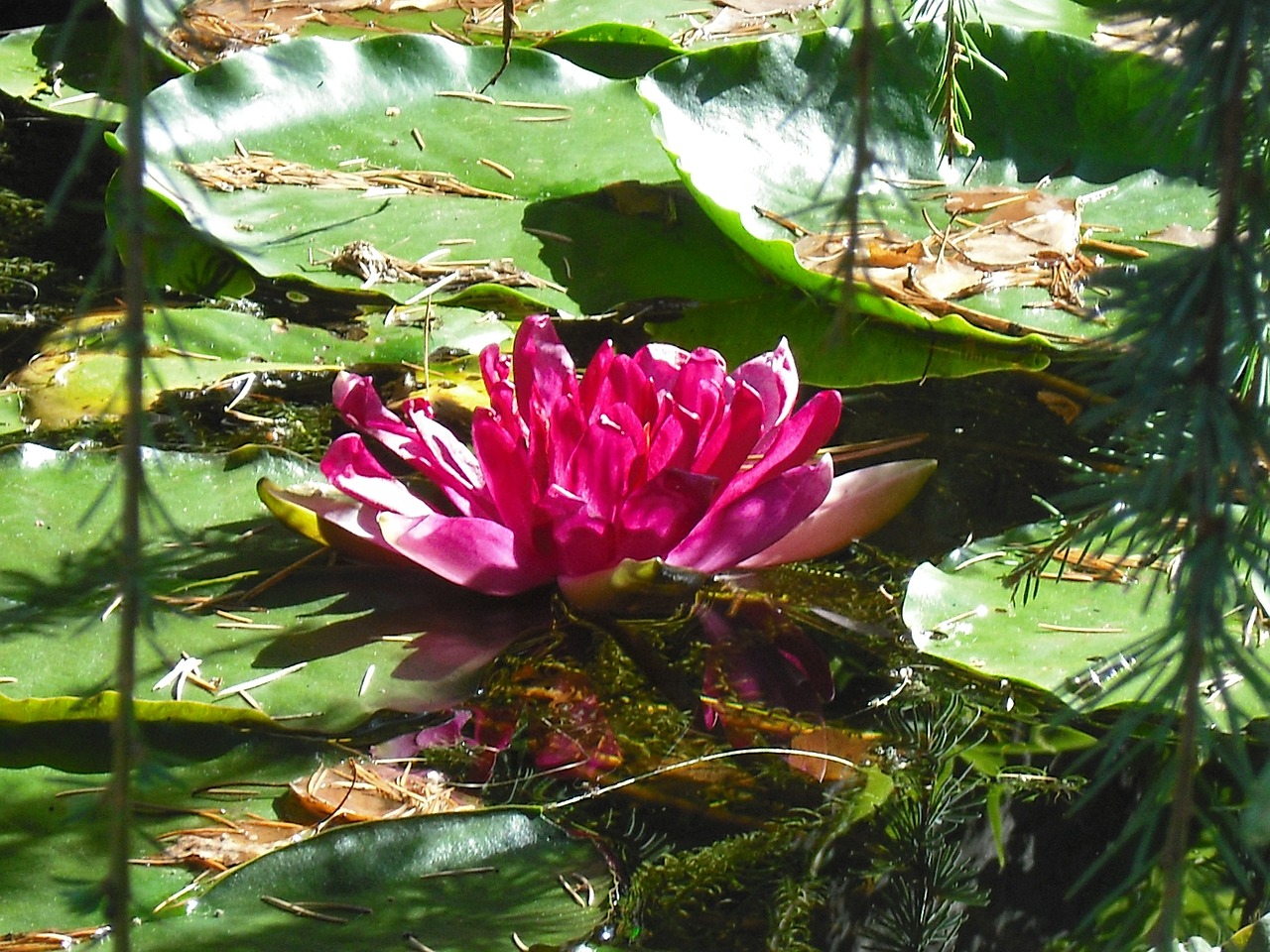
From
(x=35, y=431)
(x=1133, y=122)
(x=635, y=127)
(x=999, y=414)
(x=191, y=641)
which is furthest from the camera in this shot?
(x=635, y=127)

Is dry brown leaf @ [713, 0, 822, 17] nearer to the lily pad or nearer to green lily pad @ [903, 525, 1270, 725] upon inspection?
the lily pad

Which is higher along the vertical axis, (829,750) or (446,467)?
(446,467)

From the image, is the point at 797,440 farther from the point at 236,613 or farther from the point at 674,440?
the point at 236,613

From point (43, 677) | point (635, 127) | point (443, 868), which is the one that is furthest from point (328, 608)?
point (635, 127)

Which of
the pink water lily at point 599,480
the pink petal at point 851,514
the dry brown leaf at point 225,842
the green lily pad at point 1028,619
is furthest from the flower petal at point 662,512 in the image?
the dry brown leaf at point 225,842

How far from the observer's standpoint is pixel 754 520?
1354mm

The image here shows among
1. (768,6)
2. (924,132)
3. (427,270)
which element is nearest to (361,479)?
(427,270)

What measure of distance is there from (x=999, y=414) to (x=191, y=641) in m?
1.06

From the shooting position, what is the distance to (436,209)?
7.07 feet

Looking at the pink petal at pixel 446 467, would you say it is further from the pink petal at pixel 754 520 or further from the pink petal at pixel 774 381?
the pink petal at pixel 774 381

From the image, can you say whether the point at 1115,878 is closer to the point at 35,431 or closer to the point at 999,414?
the point at 999,414

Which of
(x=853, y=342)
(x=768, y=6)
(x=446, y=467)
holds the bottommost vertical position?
(x=853, y=342)

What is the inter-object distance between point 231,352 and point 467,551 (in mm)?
Answer: 717

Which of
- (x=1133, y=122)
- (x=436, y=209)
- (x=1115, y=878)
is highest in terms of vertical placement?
(x=1133, y=122)
